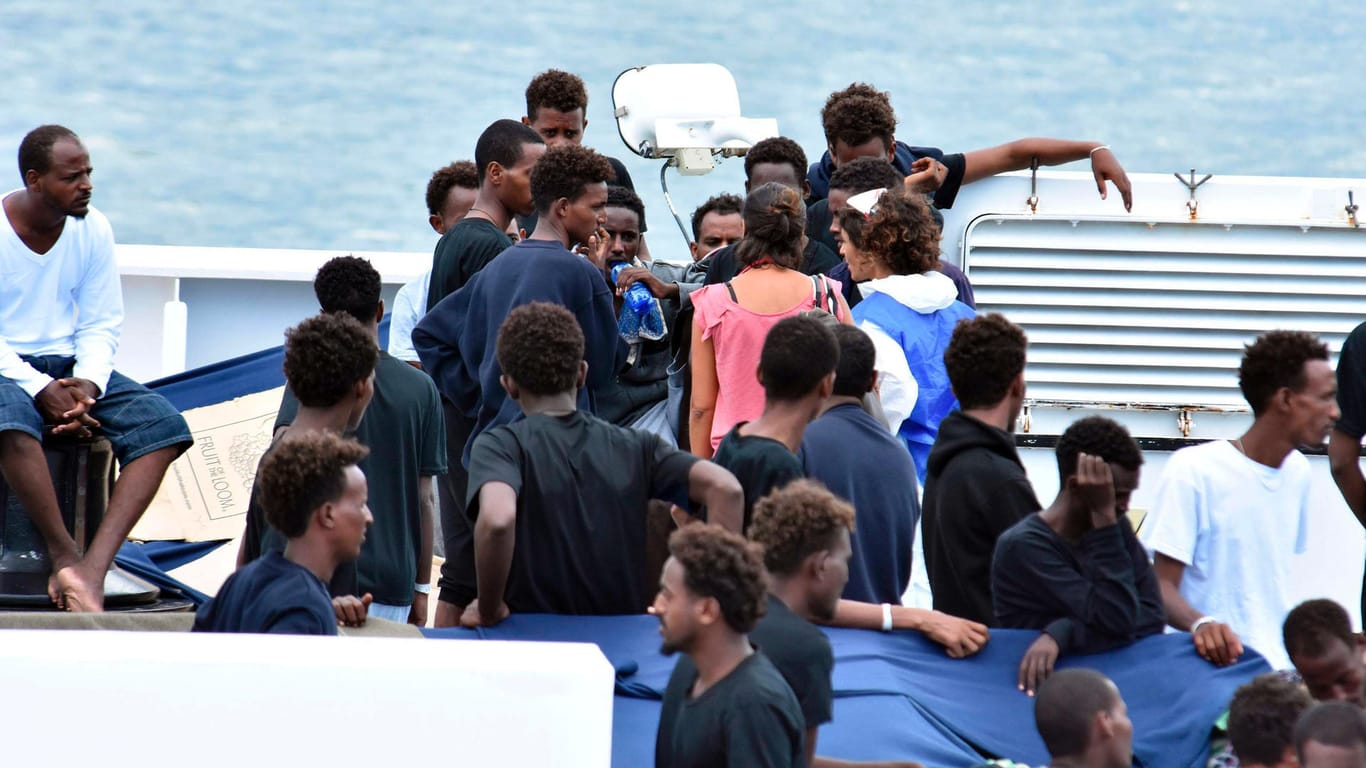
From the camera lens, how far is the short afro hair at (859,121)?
575 cm

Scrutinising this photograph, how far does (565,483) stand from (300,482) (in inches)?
28.2

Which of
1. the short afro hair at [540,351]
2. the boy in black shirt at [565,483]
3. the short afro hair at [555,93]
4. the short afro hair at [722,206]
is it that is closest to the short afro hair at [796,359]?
the boy in black shirt at [565,483]

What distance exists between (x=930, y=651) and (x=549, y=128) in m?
2.98

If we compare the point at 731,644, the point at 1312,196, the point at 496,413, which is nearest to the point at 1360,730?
the point at 731,644

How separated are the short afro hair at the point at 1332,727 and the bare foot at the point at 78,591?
305 cm

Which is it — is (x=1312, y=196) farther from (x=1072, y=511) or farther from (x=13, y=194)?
(x=13, y=194)

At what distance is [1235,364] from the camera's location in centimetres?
709

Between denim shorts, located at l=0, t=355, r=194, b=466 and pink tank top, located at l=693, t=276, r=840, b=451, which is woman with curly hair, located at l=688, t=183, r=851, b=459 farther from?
denim shorts, located at l=0, t=355, r=194, b=466

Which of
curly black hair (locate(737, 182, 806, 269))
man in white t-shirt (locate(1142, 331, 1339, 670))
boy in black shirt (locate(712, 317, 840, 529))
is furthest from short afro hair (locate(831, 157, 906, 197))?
man in white t-shirt (locate(1142, 331, 1339, 670))

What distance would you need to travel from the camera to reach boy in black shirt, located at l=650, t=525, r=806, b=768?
2.86 m

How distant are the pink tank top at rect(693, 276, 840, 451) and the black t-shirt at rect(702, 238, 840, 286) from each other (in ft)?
1.70

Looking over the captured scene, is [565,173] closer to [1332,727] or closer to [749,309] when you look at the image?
[749,309]

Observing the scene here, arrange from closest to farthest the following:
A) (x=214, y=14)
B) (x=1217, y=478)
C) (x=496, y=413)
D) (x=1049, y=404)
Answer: (x=1217, y=478) → (x=496, y=413) → (x=1049, y=404) → (x=214, y=14)

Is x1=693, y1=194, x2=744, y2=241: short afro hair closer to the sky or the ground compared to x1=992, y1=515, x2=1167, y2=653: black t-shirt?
closer to the sky
